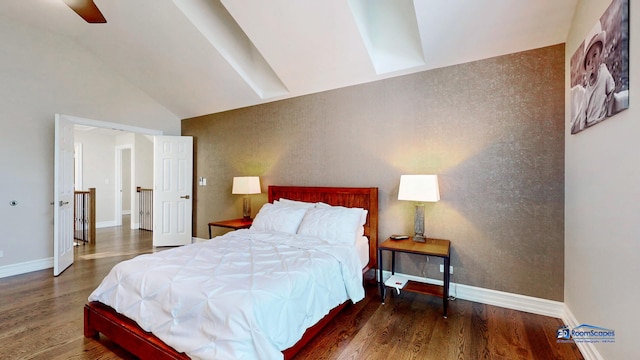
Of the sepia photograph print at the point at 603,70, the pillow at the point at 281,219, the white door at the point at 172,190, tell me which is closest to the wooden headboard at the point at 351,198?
the pillow at the point at 281,219

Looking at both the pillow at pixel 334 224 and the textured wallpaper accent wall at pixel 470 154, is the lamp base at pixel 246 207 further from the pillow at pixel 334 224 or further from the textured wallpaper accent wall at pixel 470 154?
the pillow at pixel 334 224

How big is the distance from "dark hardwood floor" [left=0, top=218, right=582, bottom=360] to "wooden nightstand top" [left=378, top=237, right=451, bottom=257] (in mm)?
589

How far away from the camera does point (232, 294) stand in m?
1.56

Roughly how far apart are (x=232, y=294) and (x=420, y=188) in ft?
6.60

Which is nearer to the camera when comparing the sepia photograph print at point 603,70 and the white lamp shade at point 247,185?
the sepia photograph print at point 603,70

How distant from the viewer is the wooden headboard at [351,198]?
10.7 ft

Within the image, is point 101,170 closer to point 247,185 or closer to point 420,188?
point 247,185

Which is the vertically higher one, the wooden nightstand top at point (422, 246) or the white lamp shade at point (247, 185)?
the white lamp shade at point (247, 185)

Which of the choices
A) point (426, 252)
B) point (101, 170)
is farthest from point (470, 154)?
point (101, 170)

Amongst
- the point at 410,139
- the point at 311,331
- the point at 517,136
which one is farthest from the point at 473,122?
the point at 311,331

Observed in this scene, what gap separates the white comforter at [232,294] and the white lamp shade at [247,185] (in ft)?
5.50

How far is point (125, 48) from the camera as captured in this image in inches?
152

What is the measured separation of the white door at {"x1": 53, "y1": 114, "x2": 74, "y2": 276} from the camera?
3.54 m

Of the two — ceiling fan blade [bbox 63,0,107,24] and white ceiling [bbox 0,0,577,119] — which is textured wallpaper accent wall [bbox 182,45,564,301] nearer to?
white ceiling [bbox 0,0,577,119]
